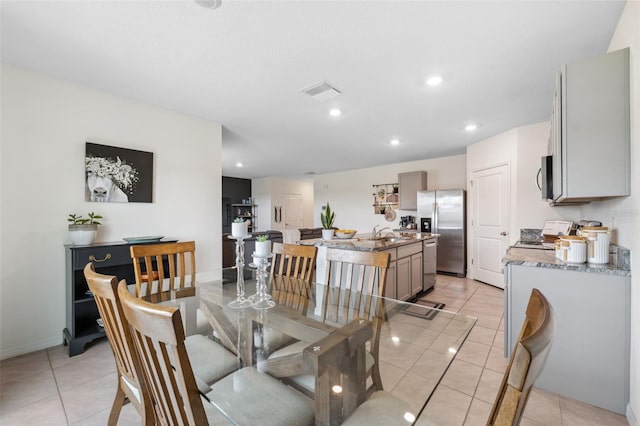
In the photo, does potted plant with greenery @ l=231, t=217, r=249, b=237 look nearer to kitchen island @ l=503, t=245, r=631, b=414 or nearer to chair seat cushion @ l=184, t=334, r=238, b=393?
chair seat cushion @ l=184, t=334, r=238, b=393

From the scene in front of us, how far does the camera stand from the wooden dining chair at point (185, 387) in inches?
25.4

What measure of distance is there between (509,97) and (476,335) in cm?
258

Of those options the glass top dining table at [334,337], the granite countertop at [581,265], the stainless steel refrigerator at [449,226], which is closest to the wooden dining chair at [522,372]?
the glass top dining table at [334,337]

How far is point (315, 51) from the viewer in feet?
6.98

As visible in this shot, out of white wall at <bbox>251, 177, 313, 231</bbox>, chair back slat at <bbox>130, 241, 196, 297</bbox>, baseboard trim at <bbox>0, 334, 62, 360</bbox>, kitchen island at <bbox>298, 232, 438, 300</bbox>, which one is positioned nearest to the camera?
chair back slat at <bbox>130, 241, 196, 297</bbox>

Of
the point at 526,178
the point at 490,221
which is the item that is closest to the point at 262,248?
the point at 526,178

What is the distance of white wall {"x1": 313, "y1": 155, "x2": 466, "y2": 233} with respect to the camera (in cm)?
597

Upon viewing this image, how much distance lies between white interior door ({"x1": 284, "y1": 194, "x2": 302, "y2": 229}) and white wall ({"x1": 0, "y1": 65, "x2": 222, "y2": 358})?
6.24 m

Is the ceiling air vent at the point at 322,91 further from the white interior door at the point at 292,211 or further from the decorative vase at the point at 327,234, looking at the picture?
the white interior door at the point at 292,211

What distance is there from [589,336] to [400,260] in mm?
1830

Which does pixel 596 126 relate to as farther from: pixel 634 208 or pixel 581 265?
pixel 581 265

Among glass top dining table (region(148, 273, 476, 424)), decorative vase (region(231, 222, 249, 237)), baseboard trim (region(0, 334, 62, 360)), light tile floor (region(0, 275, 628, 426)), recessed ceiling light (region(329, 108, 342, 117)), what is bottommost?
light tile floor (region(0, 275, 628, 426))

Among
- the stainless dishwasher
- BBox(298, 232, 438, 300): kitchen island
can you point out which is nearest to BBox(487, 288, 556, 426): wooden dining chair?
BBox(298, 232, 438, 300): kitchen island

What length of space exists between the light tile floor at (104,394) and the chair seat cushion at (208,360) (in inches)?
27.1
